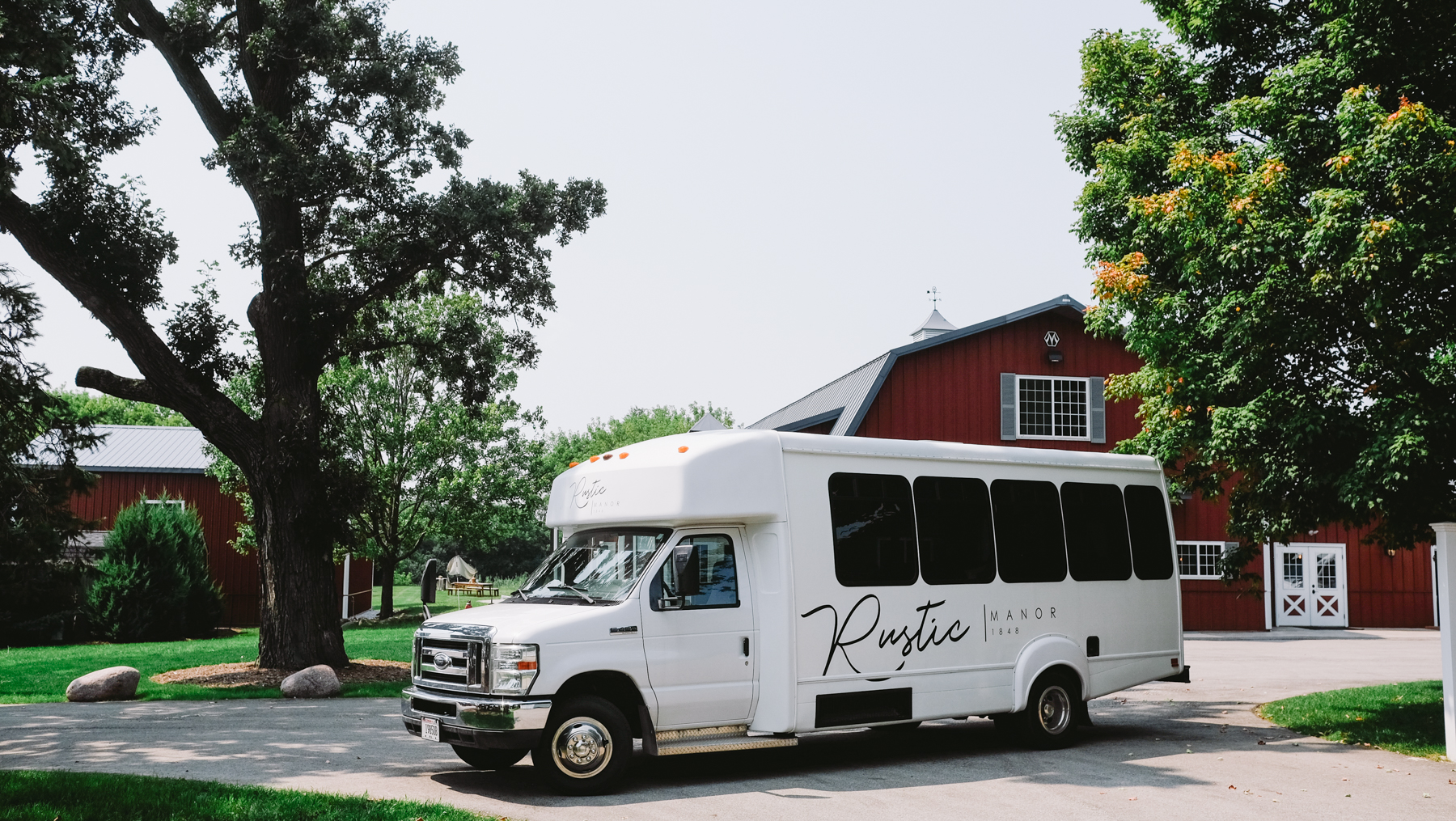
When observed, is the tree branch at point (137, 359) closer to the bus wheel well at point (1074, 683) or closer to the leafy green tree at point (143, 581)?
the bus wheel well at point (1074, 683)

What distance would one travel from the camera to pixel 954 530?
11.1 meters

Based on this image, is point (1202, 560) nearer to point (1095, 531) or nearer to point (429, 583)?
point (1095, 531)

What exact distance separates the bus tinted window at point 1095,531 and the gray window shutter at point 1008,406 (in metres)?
16.3

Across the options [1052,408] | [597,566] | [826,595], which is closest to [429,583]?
[597,566]

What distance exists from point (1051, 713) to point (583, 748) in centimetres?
497

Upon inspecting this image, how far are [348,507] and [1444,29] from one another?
15662 millimetres

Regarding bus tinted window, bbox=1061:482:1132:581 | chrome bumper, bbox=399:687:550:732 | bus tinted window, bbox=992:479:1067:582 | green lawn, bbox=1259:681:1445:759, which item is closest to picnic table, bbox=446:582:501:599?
green lawn, bbox=1259:681:1445:759

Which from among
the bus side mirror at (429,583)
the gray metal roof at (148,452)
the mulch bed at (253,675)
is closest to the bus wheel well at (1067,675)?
A: the bus side mirror at (429,583)

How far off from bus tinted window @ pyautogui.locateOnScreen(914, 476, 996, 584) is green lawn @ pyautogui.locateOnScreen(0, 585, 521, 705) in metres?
9.30

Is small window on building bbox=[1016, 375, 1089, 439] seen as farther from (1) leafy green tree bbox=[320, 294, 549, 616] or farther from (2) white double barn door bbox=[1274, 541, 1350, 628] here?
(1) leafy green tree bbox=[320, 294, 549, 616]

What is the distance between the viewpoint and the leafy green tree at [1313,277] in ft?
35.2

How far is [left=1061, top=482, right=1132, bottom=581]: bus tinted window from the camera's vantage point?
39.1 ft

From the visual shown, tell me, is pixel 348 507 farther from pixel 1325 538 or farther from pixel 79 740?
pixel 1325 538

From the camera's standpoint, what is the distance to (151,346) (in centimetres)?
1816
